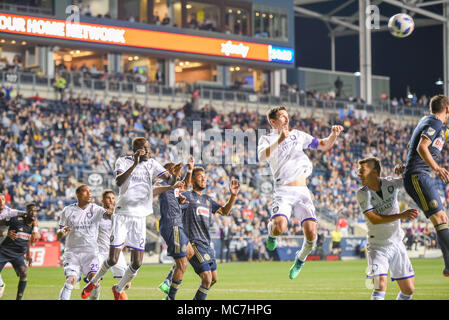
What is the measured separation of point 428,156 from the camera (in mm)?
10562

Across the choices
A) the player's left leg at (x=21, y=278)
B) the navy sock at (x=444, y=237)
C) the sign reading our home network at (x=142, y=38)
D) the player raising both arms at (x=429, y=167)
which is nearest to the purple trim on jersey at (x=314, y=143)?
the player raising both arms at (x=429, y=167)

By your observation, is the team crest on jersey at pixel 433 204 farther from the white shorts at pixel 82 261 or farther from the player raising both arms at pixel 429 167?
the white shorts at pixel 82 261

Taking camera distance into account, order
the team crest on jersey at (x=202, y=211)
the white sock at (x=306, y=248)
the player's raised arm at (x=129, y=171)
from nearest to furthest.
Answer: the white sock at (x=306, y=248), the player's raised arm at (x=129, y=171), the team crest on jersey at (x=202, y=211)

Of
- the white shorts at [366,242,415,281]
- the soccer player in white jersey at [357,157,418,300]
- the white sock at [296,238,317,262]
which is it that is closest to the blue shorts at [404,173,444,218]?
the soccer player in white jersey at [357,157,418,300]

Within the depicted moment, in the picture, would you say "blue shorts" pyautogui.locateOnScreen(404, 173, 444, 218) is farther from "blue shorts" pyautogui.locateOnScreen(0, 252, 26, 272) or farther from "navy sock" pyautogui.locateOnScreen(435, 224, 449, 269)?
"blue shorts" pyautogui.locateOnScreen(0, 252, 26, 272)

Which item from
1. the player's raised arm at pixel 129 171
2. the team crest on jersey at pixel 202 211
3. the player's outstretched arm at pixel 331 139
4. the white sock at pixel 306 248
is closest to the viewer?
the player's outstretched arm at pixel 331 139

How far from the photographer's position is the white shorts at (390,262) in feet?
35.2

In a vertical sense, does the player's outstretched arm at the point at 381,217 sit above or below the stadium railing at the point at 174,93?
below

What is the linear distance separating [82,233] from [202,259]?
2330 millimetres

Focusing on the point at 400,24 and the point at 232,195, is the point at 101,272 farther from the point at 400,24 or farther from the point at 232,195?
the point at 400,24

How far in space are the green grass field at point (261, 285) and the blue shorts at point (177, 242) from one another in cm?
289

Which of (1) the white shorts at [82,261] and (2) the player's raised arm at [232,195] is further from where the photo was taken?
(1) the white shorts at [82,261]

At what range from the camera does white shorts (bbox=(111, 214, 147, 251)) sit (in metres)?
12.8
